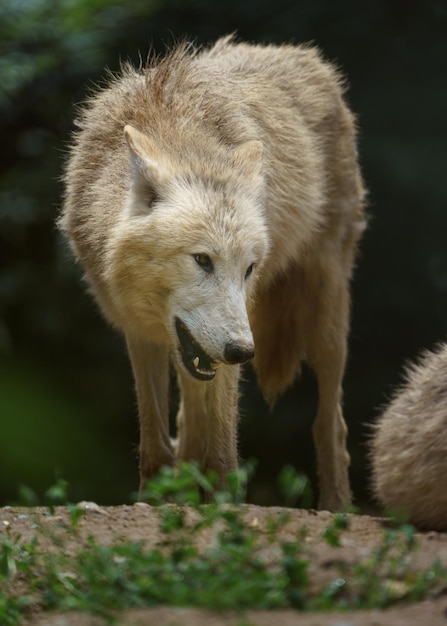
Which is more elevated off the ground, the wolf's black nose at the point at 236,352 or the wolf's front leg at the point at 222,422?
the wolf's black nose at the point at 236,352

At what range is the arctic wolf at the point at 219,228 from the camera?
21.3 ft

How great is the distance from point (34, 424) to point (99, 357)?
6.58m

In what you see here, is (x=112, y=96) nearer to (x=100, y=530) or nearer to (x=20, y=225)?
(x=100, y=530)

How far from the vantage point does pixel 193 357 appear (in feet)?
21.7

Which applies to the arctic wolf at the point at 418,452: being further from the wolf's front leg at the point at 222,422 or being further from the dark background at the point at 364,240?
the dark background at the point at 364,240

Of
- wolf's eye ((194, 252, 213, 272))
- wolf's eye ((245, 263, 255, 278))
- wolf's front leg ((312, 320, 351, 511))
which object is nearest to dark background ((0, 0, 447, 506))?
wolf's front leg ((312, 320, 351, 511))

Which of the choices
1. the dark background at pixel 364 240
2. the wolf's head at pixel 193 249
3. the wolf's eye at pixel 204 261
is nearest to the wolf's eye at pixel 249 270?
the wolf's head at pixel 193 249

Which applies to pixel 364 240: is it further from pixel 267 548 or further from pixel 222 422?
pixel 267 548

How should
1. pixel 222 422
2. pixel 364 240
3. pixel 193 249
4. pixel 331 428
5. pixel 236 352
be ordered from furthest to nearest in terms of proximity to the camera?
pixel 364 240 < pixel 331 428 < pixel 222 422 < pixel 193 249 < pixel 236 352

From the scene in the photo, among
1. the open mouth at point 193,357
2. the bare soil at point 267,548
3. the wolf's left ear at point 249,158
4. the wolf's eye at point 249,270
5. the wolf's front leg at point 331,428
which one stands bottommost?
the wolf's front leg at point 331,428

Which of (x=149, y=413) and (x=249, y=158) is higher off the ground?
(x=249, y=158)

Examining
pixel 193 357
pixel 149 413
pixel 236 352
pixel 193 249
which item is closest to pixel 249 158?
pixel 193 249

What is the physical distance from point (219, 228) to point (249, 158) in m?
0.70

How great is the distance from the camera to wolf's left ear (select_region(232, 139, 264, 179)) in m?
6.93
